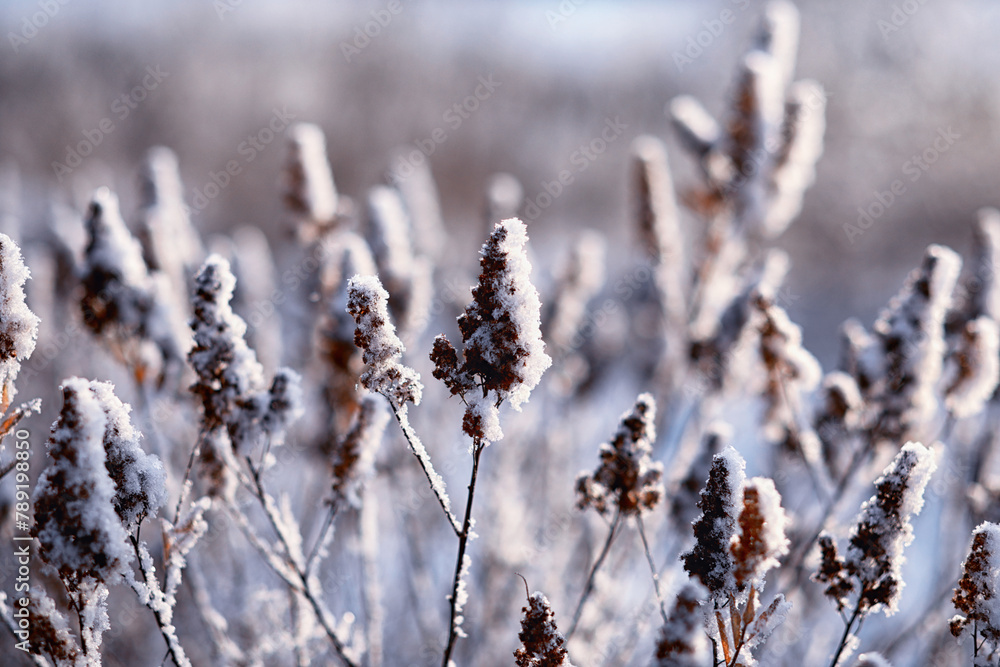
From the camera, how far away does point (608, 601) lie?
321 centimetres

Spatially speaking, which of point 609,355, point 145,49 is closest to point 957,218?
point 609,355

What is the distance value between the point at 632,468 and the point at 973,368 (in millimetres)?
1615

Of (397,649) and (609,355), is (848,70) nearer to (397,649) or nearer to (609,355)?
(609,355)

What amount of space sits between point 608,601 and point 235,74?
81.0 feet

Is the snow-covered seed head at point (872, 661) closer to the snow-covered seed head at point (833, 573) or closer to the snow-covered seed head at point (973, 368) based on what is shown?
the snow-covered seed head at point (833, 573)

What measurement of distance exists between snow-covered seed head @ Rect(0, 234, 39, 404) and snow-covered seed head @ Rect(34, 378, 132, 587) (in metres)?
0.33

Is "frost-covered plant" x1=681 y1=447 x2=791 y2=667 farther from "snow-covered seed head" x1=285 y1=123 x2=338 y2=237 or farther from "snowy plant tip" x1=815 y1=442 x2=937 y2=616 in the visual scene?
"snow-covered seed head" x1=285 y1=123 x2=338 y2=237

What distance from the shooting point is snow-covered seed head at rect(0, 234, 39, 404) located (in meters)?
1.40

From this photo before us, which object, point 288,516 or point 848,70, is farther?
point 848,70

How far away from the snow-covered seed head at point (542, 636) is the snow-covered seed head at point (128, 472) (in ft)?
3.01

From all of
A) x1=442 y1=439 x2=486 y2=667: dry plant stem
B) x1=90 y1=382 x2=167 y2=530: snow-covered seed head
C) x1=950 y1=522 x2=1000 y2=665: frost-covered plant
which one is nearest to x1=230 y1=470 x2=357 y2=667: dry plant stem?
x1=90 y1=382 x2=167 y2=530: snow-covered seed head

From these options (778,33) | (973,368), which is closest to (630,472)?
(973,368)

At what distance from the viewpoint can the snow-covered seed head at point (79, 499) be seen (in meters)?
1.20

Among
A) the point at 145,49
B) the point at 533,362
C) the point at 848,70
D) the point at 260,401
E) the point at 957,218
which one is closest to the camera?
the point at 533,362
